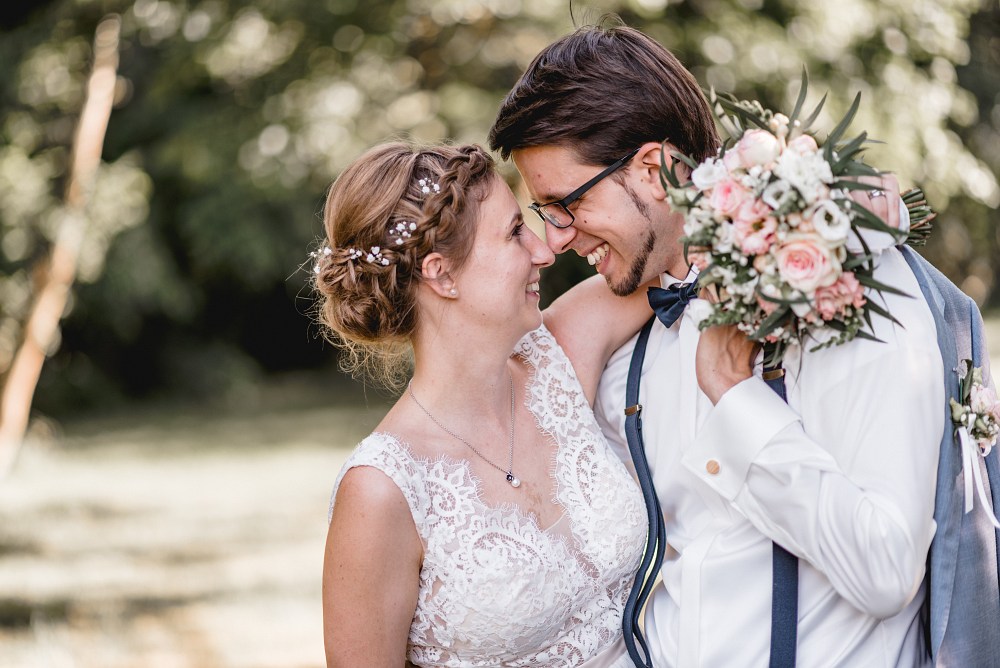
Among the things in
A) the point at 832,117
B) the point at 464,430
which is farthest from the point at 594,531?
the point at 832,117

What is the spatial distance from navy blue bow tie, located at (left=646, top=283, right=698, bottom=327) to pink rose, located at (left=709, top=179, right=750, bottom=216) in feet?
2.09

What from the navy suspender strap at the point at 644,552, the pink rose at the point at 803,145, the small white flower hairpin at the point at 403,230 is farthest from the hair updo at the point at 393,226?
the pink rose at the point at 803,145

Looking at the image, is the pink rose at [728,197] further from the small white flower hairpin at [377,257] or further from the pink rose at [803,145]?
the small white flower hairpin at [377,257]

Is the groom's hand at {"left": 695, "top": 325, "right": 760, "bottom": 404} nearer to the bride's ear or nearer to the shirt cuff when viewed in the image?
the shirt cuff

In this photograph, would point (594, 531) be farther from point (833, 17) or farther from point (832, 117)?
point (833, 17)

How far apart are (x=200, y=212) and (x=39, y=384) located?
4095 mm

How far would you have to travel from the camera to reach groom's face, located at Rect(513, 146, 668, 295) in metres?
3.03

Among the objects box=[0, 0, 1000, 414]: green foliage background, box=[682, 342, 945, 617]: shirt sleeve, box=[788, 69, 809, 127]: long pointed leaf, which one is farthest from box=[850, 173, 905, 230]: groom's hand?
box=[0, 0, 1000, 414]: green foliage background

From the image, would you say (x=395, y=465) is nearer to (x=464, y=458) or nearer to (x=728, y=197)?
(x=464, y=458)

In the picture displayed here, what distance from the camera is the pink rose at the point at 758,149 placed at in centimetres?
226

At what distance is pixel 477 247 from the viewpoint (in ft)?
9.92

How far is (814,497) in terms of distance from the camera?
7.51 ft

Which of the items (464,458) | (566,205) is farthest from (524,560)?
(566,205)

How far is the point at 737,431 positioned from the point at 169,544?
6837 millimetres
